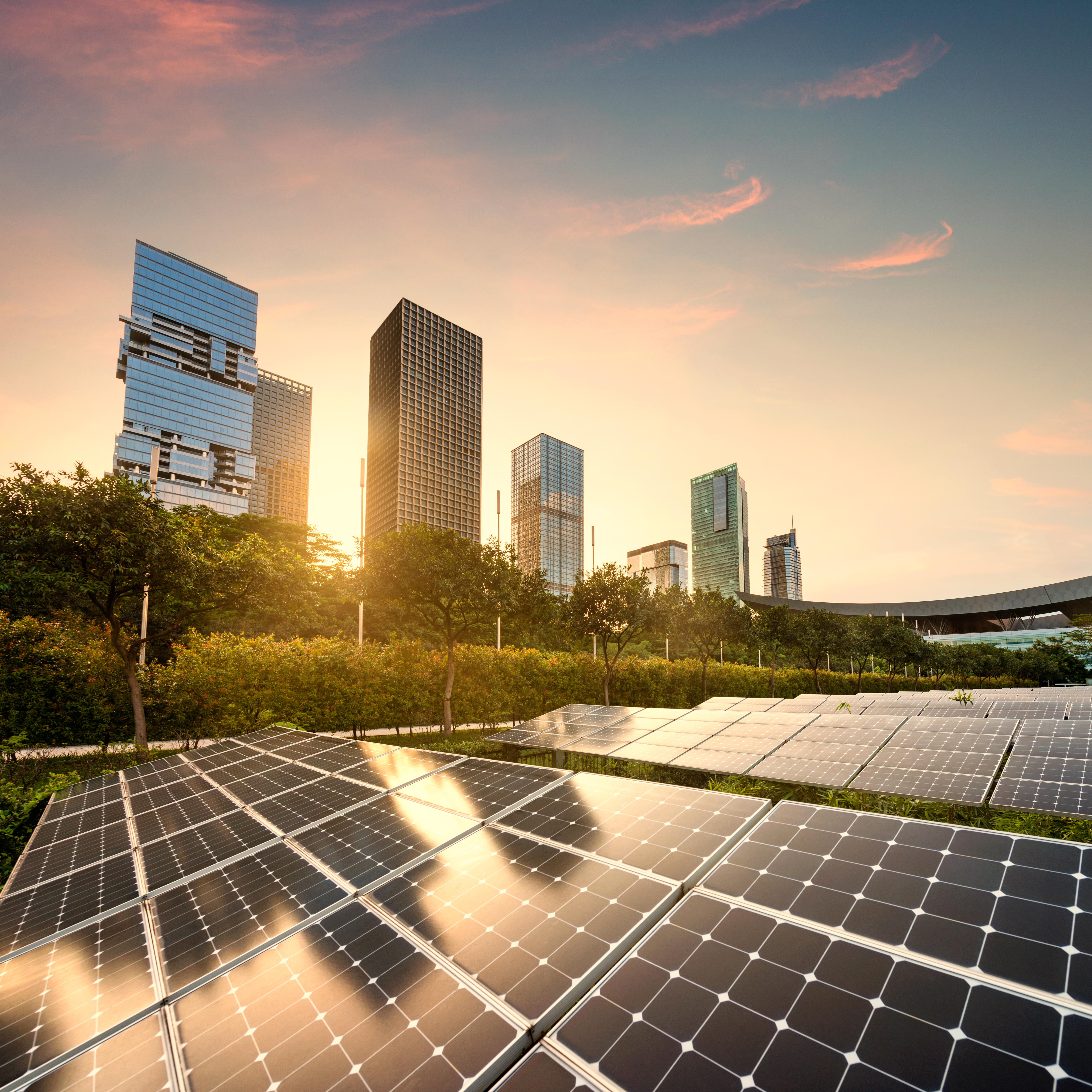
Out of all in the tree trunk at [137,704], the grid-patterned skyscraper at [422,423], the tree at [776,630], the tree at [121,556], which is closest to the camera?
the tree at [121,556]

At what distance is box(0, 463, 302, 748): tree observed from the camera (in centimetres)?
1271

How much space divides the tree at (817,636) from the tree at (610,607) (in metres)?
19.6

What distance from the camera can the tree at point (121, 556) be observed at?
41.7ft

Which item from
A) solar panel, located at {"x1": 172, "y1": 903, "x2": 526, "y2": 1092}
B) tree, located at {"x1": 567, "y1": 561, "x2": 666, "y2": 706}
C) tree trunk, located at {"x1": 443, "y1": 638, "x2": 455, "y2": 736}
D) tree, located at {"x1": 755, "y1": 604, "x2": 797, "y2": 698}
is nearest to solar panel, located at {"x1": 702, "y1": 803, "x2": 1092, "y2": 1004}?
solar panel, located at {"x1": 172, "y1": 903, "x2": 526, "y2": 1092}

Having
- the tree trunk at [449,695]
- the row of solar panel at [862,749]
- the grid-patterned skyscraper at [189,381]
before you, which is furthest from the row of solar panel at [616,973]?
the grid-patterned skyscraper at [189,381]

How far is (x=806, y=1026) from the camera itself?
7.43ft

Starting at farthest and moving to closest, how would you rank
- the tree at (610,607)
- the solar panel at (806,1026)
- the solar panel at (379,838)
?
the tree at (610,607) → the solar panel at (379,838) → the solar panel at (806,1026)

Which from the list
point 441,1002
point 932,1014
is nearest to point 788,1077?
point 932,1014

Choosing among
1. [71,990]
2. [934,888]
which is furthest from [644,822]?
[71,990]

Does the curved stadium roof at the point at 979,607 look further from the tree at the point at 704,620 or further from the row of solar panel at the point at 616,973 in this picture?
the row of solar panel at the point at 616,973

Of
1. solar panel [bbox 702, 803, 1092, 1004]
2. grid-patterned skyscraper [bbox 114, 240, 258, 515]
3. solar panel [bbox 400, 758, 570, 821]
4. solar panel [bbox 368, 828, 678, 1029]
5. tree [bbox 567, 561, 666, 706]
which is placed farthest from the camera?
grid-patterned skyscraper [bbox 114, 240, 258, 515]

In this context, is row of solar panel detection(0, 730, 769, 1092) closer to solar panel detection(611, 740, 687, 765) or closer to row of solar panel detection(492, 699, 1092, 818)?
solar panel detection(611, 740, 687, 765)

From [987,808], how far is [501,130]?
23.4m

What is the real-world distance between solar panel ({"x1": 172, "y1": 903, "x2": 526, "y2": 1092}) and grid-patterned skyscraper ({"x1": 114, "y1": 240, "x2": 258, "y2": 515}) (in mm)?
143062
